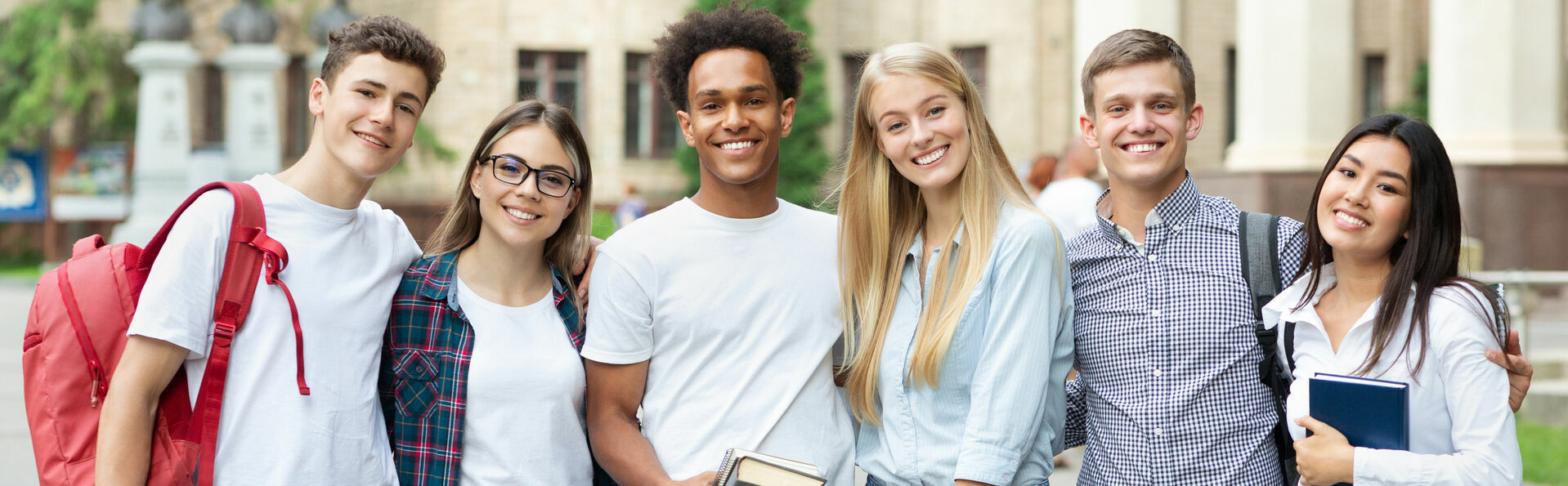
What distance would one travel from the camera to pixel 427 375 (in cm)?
306

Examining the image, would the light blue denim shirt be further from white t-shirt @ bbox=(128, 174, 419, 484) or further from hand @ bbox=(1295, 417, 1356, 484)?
white t-shirt @ bbox=(128, 174, 419, 484)

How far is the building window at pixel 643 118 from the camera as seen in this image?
2434 centimetres

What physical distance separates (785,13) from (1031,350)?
20.9m

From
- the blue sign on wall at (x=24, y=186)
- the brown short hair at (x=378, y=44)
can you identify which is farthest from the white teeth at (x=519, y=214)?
the blue sign on wall at (x=24, y=186)

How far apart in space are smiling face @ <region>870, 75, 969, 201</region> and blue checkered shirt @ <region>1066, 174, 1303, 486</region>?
17.4 inches

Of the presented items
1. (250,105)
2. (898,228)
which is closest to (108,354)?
(898,228)

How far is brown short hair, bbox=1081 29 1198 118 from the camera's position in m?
3.04

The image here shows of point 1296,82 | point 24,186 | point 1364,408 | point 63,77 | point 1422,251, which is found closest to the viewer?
point 1364,408

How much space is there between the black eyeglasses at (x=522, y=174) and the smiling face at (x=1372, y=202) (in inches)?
71.8

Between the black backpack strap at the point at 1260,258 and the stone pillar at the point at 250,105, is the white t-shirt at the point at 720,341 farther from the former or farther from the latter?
the stone pillar at the point at 250,105

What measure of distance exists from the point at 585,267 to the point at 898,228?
0.85m

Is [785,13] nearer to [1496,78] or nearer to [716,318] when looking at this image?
[1496,78]

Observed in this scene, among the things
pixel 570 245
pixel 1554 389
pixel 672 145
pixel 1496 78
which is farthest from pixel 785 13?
pixel 570 245

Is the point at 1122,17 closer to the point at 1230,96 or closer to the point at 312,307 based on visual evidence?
the point at 1230,96
